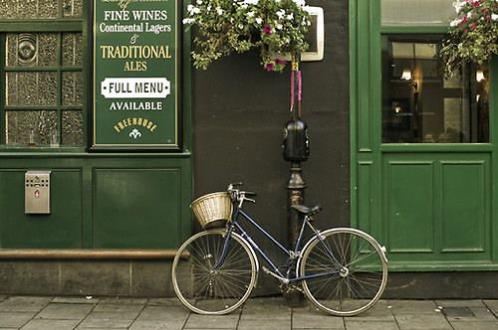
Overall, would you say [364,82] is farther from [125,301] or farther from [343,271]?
[125,301]

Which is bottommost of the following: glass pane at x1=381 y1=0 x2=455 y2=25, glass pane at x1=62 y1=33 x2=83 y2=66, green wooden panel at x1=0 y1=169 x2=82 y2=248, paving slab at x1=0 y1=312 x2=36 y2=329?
paving slab at x1=0 y1=312 x2=36 y2=329

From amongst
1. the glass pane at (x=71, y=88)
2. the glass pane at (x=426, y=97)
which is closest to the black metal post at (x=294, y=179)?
the glass pane at (x=426, y=97)

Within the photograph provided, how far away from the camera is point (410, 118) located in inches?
274

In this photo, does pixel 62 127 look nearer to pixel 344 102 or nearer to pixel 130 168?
pixel 130 168

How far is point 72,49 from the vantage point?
724 cm

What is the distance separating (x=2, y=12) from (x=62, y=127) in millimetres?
1278

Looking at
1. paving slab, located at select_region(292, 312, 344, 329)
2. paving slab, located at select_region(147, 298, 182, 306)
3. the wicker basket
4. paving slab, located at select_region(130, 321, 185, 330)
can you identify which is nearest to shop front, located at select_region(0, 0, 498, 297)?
paving slab, located at select_region(147, 298, 182, 306)

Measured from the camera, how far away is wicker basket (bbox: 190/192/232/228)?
249 inches

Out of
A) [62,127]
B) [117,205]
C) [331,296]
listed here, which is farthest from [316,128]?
[62,127]

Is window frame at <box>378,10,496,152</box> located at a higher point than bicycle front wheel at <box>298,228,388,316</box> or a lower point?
higher

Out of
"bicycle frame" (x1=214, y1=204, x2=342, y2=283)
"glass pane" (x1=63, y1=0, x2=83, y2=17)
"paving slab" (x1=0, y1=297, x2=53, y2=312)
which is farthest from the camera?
"glass pane" (x1=63, y1=0, x2=83, y2=17)

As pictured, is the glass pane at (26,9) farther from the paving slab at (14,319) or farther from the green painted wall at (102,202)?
the paving slab at (14,319)

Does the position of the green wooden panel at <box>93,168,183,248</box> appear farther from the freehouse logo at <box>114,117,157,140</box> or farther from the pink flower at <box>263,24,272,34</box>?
the pink flower at <box>263,24,272,34</box>

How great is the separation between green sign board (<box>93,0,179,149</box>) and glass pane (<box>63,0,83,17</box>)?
377 mm
